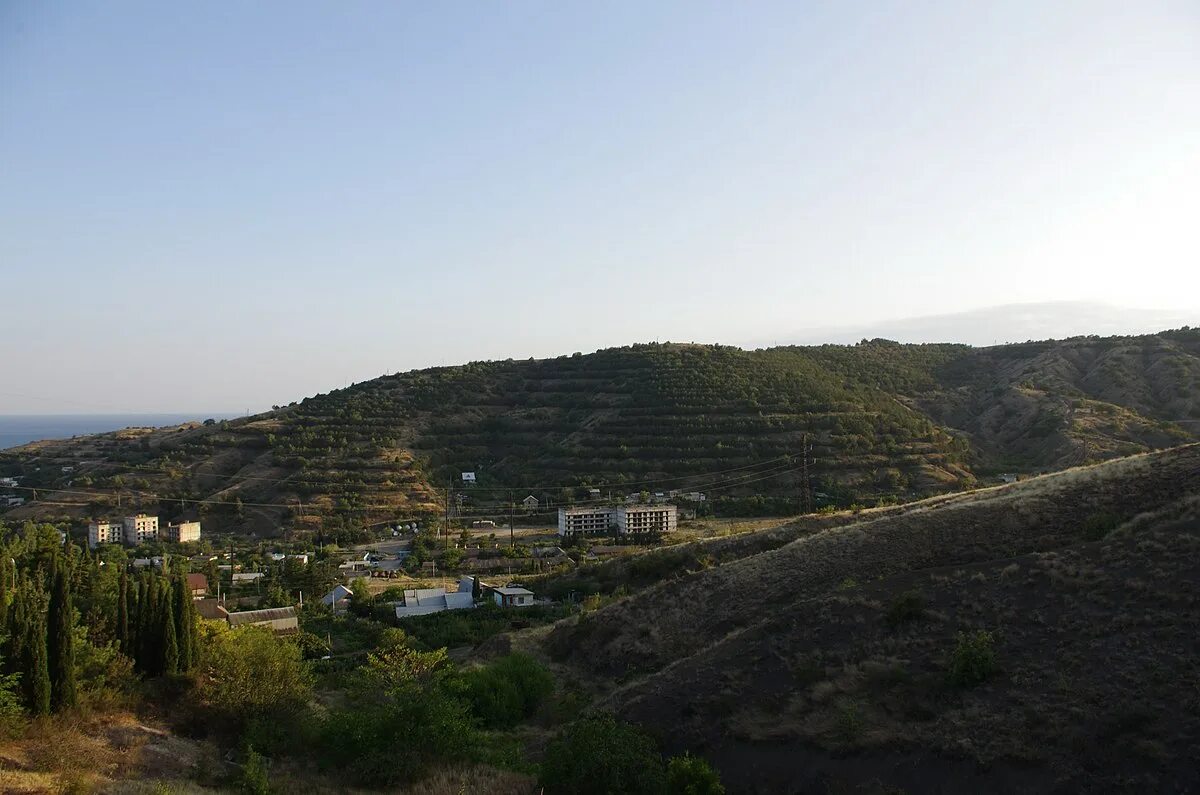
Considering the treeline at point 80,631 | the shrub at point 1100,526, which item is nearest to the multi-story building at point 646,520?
the shrub at point 1100,526

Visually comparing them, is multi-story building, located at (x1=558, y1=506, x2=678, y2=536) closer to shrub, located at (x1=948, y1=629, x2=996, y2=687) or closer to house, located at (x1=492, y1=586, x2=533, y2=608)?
house, located at (x1=492, y1=586, x2=533, y2=608)

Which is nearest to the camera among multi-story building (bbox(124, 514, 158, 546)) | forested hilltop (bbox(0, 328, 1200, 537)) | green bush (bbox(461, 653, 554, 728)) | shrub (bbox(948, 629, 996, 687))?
shrub (bbox(948, 629, 996, 687))

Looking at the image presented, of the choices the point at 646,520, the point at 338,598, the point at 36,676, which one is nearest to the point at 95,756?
the point at 36,676

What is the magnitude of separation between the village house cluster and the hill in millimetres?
50821

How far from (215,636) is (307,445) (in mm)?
64106

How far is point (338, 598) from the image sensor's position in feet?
140

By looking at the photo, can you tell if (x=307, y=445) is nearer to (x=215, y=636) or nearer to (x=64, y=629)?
(x=215, y=636)

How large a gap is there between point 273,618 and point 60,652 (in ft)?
68.6

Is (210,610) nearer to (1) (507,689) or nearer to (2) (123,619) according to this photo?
(2) (123,619)

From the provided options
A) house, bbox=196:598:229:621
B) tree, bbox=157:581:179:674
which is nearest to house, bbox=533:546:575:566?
house, bbox=196:598:229:621

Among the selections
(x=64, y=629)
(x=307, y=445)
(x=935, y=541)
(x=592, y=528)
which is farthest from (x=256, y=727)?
(x=307, y=445)

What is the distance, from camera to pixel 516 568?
5069 centimetres

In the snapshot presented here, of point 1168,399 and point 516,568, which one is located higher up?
point 1168,399

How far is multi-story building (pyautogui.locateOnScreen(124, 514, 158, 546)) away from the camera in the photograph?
6469 cm
